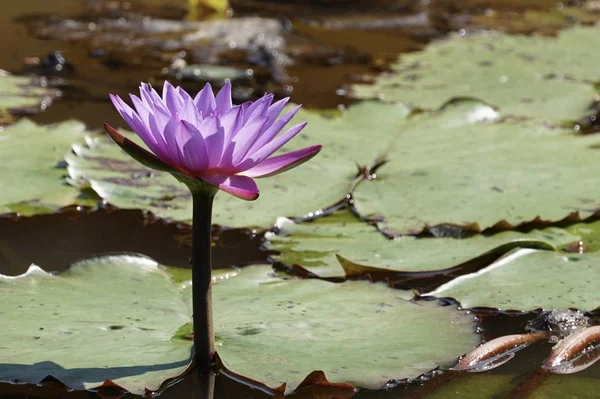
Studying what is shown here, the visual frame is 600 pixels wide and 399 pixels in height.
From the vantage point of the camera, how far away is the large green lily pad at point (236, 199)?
6.21 feet

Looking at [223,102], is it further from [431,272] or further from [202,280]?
[431,272]

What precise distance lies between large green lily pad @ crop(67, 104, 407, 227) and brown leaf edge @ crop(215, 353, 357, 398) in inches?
25.6

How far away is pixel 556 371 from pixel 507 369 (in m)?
0.07

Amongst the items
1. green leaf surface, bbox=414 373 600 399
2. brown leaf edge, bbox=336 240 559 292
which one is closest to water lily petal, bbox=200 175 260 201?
green leaf surface, bbox=414 373 600 399

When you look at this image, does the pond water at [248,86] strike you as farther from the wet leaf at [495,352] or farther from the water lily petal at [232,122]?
the water lily petal at [232,122]

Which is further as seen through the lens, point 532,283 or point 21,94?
point 21,94

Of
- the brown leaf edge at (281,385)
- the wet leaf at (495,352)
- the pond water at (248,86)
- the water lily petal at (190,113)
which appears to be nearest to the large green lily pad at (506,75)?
the pond water at (248,86)

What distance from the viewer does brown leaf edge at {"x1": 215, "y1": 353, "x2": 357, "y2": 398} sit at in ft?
3.73

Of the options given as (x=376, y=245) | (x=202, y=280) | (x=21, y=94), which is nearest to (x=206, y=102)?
(x=202, y=280)

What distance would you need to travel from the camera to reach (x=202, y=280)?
1145 mm

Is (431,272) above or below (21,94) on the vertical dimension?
below

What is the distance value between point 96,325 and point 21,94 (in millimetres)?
1805

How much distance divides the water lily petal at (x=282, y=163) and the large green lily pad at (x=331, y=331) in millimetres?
282

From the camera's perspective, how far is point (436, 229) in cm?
177
